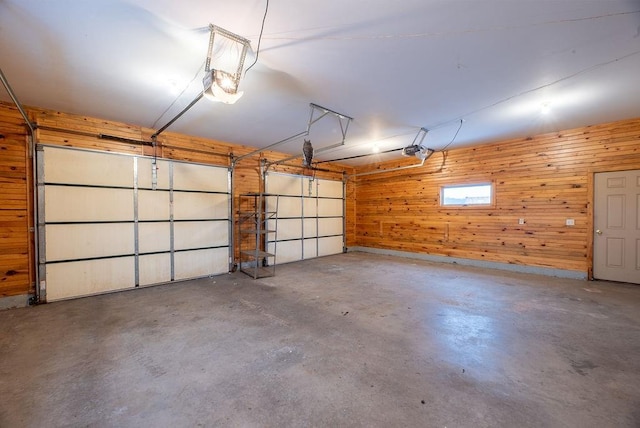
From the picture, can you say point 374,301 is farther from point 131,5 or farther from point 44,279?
point 44,279

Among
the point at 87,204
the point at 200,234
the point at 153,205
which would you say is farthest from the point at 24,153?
the point at 200,234

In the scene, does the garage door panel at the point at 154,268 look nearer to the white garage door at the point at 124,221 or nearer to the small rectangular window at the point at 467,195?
the white garage door at the point at 124,221

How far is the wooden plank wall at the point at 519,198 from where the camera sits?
494cm

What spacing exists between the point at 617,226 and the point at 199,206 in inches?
314

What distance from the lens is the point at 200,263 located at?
5473mm

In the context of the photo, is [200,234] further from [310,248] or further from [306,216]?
[310,248]

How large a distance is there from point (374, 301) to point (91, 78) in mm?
4645

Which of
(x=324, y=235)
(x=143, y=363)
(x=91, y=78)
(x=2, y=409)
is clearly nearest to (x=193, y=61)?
(x=91, y=78)

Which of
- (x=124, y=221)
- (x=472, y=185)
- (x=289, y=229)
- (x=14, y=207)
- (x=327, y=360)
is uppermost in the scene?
(x=472, y=185)

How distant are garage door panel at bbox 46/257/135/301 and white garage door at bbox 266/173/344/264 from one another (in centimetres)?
291

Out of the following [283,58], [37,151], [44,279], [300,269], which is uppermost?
[283,58]

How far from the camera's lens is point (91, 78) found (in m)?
3.06

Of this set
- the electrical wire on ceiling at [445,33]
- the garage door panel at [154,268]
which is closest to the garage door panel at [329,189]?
the garage door panel at [154,268]

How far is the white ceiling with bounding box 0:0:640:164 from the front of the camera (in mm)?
2055
